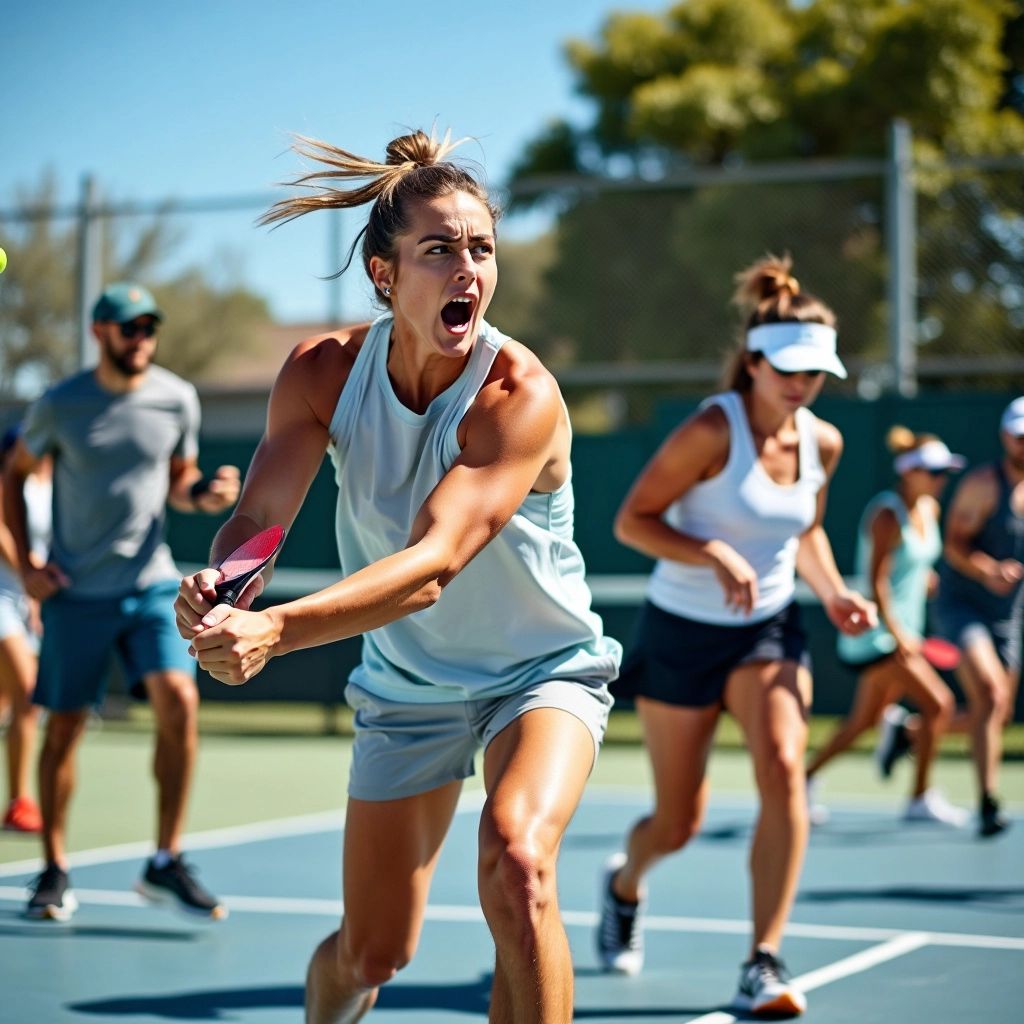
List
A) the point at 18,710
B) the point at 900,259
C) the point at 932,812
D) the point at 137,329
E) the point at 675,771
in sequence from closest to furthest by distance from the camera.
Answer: the point at 675,771, the point at 137,329, the point at 18,710, the point at 932,812, the point at 900,259

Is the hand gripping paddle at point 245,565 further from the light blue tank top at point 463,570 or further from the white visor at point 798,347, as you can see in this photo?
the white visor at point 798,347

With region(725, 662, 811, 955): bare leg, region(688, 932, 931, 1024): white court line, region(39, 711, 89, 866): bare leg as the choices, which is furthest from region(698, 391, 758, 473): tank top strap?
region(39, 711, 89, 866): bare leg

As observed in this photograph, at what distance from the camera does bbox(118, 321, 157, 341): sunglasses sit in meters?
6.50

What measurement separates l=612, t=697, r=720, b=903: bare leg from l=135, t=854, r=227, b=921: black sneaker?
1.65 meters

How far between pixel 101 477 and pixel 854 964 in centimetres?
328

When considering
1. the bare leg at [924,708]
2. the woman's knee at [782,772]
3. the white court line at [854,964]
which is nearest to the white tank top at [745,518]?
the woman's knee at [782,772]

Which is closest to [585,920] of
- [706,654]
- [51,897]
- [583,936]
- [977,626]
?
[583,936]

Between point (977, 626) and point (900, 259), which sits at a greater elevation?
point (900, 259)

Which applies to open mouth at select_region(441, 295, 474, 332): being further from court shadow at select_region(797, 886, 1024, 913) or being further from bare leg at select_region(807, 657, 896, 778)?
bare leg at select_region(807, 657, 896, 778)

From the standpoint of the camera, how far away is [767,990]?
4.86 m

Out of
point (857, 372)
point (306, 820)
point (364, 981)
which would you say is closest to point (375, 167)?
point (364, 981)

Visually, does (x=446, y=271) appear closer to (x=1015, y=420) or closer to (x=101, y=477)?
(x=101, y=477)

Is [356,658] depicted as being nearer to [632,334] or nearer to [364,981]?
[632,334]

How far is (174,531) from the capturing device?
45.8 ft
